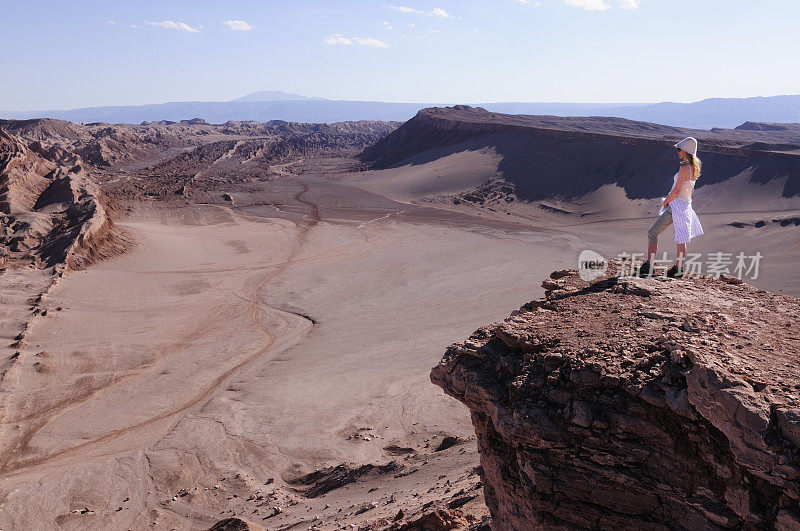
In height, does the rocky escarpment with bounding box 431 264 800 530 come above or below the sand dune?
above

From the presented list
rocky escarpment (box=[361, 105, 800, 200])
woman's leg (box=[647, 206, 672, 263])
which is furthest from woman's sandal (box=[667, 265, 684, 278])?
rocky escarpment (box=[361, 105, 800, 200])

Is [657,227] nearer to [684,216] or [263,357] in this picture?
[684,216]

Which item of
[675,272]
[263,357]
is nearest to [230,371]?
[263,357]

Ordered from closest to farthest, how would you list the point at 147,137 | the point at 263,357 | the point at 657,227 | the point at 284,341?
the point at 657,227, the point at 263,357, the point at 284,341, the point at 147,137

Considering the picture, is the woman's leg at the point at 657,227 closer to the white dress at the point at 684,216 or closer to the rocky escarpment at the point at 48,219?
the white dress at the point at 684,216

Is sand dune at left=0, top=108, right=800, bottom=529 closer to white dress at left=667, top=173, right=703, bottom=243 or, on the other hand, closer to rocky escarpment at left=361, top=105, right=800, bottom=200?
rocky escarpment at left=361, top=105, right=800, bottom=200

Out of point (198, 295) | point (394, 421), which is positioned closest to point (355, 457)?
point (394, 421)

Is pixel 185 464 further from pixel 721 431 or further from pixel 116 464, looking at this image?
pixel 721 431
